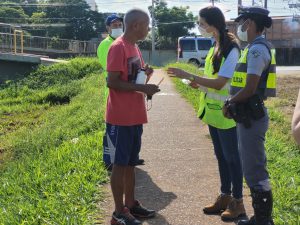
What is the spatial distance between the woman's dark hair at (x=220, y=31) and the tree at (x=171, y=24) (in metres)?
48.2

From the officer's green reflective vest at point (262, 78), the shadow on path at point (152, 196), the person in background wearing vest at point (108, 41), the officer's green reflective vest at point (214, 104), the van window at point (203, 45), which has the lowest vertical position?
the shadow on path at point (152, 196)

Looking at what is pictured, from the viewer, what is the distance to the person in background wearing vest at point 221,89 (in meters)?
4.01

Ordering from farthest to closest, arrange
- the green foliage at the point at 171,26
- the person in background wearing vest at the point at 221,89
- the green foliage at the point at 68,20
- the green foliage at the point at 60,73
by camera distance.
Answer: the green foliage at the point at 68,20 → the green foliage at the point at 171,26 → the green foliage at the point at 60,73 → the person in background wearing vest at the point at 221,89

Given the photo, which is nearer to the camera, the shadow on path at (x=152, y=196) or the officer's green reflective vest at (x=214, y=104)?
the officer's green reflective vest at (x=214, y=104)

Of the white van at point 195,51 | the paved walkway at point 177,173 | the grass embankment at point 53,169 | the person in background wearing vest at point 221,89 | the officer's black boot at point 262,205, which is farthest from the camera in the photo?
the white van at point 195,51

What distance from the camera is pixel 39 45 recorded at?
3155 cm

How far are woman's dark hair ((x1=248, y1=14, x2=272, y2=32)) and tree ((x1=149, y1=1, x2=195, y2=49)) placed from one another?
1915 inches

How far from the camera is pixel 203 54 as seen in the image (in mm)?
29656

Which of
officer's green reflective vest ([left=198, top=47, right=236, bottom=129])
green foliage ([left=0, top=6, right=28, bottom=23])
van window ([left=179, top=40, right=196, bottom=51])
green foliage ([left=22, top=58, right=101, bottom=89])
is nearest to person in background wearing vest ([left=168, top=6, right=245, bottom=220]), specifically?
officer's green reflective vest ([left=198, top=47, right=236, bottom=129])

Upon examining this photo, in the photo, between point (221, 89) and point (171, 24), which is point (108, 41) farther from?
point (171, 24)

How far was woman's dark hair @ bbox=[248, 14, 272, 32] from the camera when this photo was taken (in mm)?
3619

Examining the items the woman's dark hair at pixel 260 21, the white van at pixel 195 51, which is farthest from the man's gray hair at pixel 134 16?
the white van at pixel 195 51

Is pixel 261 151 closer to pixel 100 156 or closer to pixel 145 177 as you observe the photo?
pixel 145 177

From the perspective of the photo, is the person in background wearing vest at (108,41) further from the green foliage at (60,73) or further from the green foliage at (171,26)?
the green foliage at (171,26)
